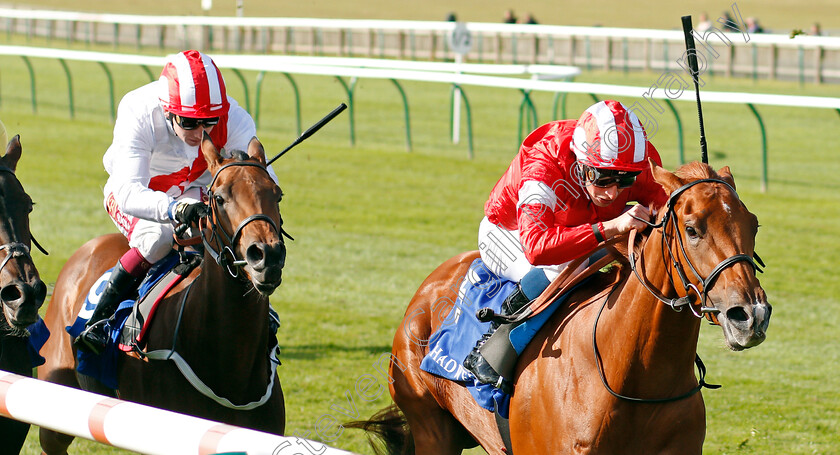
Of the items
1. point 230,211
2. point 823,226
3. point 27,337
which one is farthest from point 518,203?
point 823,226

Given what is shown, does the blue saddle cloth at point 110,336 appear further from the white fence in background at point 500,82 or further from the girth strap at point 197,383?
the white fence in background at point 500,82

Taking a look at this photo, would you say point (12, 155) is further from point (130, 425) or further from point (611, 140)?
point (611, 140)

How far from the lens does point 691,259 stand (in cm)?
314

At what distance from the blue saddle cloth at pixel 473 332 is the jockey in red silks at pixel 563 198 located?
61mm

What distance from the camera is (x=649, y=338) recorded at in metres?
3.37

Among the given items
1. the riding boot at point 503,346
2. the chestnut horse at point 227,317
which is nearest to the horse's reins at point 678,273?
the riding boot at point 503,346

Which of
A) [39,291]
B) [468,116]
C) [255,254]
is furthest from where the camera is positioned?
[468,116]

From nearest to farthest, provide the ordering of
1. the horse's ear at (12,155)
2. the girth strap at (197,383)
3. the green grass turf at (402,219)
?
1. the girth strap at (197,383)
2. the horse's ear at (12,155)
3. the green grass turf at (402,219)

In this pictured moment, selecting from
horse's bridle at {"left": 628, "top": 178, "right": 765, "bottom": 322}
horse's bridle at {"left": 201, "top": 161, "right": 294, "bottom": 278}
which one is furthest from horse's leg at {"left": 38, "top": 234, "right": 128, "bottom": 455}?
horse's bridle at {"left": 628, "top": 178, "right": 765, "bottom": 322}

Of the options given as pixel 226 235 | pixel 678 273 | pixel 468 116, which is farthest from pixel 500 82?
pixel 678 273

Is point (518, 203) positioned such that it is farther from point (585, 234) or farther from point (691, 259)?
point (691, 259)

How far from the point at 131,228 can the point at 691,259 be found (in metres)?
2.70

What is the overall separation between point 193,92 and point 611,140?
5.90ft

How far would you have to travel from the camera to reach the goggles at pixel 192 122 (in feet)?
14.0
